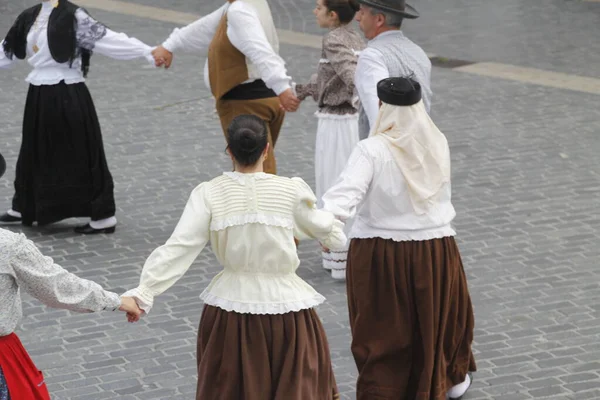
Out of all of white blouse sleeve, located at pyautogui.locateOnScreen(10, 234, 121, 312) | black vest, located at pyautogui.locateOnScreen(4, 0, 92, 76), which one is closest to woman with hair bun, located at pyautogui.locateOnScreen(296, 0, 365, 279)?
black vest, located at pyautogui.locateOnScreen(4, 0, 92, 76)

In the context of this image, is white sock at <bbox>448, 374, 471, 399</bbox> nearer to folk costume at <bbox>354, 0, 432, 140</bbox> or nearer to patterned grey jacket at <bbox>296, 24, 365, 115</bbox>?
folk costume at <bbox>354, 0, 432, 140</bbox>

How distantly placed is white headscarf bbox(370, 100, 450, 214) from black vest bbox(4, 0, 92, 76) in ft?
10.0

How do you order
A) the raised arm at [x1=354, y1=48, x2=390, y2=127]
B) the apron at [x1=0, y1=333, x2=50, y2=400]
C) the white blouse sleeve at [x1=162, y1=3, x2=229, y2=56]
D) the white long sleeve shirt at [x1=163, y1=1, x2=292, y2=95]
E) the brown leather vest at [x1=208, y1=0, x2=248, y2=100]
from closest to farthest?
the apron at [x1=0, y1=333, x2=50, y2=400] < the raised arm at [x1=354, y1=48, x2=390, y2=127] < the white long sleeve shirt at [x1=163, y1=1, x2=292, y2=95] < the brown leather vest at [x1=208, y1=0, x2=248, y2=100] < the white blouse sleeve at [x1=162, y1=3, x2=229, y2=56]

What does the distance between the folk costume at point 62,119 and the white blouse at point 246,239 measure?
336 centimetres

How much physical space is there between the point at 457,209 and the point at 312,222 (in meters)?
3.99

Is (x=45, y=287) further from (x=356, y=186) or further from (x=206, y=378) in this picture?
(x=356, y=186)

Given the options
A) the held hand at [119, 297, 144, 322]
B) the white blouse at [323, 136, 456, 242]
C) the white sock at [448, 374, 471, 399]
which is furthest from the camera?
the white sock at [448, 374, 471, 399]

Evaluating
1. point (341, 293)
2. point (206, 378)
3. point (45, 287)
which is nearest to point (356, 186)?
point (206, 378)

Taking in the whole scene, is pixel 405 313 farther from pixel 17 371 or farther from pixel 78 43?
pixel 78 43

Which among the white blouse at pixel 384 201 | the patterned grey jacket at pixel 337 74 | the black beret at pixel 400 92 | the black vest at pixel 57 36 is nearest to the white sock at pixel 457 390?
the white blouse at pixel 384 201

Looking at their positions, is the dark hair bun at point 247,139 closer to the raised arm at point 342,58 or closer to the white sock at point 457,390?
the white sock at point 457,390

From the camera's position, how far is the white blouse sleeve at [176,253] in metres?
4.74

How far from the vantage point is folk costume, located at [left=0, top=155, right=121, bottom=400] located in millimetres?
4332

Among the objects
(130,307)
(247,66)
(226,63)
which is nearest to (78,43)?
(226,63)
